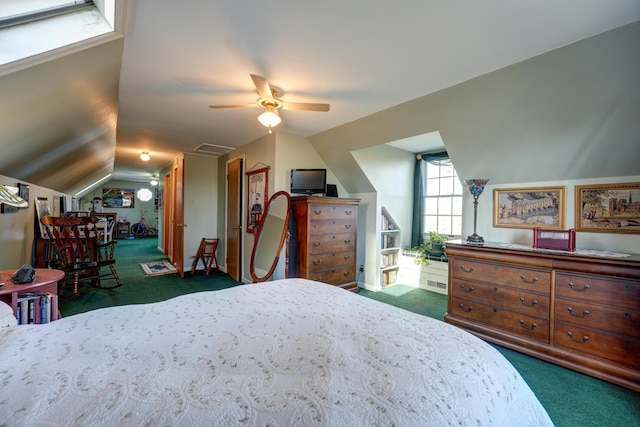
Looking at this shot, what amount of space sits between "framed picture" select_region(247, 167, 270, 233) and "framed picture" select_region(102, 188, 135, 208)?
902cm

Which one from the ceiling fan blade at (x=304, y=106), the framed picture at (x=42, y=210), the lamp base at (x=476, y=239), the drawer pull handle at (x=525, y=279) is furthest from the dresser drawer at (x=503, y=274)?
the framed picture at (x=42, y=210)

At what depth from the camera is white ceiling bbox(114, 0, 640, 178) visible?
58.9 inches

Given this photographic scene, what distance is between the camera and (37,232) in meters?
3.70

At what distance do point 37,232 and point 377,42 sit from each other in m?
4.88

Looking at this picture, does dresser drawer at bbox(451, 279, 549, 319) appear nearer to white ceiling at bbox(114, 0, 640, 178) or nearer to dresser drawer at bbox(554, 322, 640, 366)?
dresser drawer at bbox(554, 322, 640, 366)

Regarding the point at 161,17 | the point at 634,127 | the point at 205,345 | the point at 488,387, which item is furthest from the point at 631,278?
the point at 161,17

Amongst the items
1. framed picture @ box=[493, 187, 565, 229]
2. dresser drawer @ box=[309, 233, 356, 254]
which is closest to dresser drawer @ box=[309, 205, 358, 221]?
dresser drawer @ box=[309, 233, 356, 254]

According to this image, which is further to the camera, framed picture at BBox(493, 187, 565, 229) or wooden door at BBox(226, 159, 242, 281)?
wooden door at BBox(226, 159, 242, 281)

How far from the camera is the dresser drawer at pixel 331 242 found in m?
3.45

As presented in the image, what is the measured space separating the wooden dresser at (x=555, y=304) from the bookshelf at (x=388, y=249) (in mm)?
1449

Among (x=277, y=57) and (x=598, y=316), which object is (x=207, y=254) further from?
(x=598, y=316)

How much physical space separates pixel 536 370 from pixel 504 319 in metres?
0.45

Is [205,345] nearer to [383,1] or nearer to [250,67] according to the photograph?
[383,1]

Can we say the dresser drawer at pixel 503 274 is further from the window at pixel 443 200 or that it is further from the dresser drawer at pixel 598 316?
the window at pixel 443 200
